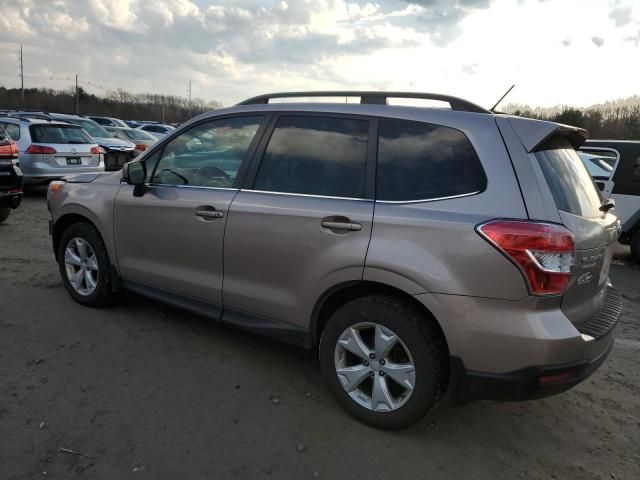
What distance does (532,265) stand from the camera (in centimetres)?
233

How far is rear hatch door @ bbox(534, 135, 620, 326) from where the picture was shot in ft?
8.12

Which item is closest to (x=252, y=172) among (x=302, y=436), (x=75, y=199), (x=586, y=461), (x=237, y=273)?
(x=237, y=273)

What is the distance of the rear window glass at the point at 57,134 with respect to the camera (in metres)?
10.2

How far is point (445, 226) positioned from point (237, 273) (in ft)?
4.78

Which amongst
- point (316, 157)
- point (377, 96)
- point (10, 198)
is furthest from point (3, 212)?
point (377, 96)

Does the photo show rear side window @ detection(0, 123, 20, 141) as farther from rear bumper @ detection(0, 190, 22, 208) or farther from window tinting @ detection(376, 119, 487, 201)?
window tinting @ detection(376, 119, 487, 201)

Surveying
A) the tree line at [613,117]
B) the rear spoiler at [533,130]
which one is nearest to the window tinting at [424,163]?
the rear spoiler at [533,130]

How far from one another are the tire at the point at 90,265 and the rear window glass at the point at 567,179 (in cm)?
340

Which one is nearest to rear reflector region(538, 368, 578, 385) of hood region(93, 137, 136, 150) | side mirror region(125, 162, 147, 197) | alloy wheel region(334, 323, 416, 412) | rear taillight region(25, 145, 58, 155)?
alloy wheel region(334, 323, 416, 412)

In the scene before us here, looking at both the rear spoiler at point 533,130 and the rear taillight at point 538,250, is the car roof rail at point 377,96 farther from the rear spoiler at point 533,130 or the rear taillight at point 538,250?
the rear taillight at point 538,250

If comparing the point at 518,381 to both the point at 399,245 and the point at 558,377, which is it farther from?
the point at 399,245

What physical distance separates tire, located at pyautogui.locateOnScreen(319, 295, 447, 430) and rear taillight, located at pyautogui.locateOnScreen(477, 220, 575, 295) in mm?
563

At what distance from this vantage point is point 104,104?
208ft

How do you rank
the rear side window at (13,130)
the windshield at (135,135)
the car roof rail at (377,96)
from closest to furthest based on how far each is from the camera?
the car roof rail at (377,96), the rear side window at (13,130), the windshield at (135,135)
